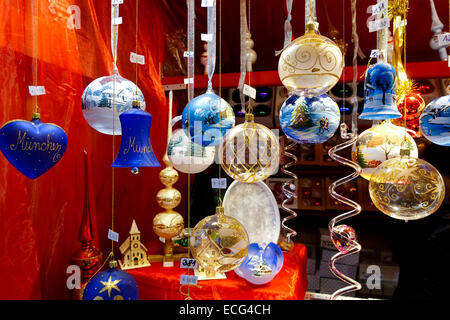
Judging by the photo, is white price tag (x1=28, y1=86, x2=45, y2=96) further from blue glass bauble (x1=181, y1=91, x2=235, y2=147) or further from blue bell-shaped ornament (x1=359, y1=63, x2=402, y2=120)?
blue bell-shaped ornament (x1=359, y1=63, x2=402, y2=120)

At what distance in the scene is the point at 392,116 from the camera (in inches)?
39.4

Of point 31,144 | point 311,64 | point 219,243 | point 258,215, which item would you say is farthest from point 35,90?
point 258,215

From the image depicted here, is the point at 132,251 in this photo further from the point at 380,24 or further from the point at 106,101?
the point at 380,24

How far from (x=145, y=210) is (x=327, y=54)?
1640mm

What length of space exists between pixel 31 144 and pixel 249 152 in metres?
0.68

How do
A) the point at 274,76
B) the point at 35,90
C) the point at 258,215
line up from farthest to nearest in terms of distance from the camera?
the point at 274,76, the point at 258,215, the point at 35,90

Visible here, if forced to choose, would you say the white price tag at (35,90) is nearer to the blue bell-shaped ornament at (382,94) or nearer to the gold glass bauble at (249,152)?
the gold glass bauble at (249,152)

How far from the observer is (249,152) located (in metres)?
1.03

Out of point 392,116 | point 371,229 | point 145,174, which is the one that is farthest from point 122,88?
point 371,229

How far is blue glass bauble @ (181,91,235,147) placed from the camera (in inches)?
44.5

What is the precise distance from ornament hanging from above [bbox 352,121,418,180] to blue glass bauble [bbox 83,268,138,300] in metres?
0.90

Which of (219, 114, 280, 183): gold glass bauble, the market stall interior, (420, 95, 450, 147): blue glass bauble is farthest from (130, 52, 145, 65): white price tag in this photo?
(420, 95, 450, 147): blue glass bauble

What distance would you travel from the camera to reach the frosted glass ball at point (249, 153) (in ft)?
3.38
